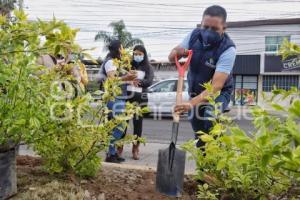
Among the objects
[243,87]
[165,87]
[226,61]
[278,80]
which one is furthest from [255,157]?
[243,87]

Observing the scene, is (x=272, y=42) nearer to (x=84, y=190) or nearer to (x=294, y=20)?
(x=294, y=20)

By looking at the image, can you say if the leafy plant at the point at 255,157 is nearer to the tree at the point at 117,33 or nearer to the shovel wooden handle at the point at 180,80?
the shovel wooden handle at the point at 180,80

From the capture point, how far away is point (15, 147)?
2.72m

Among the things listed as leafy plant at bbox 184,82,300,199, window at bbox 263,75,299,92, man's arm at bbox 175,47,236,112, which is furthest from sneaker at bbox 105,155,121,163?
window at bbox 263,75,299,92

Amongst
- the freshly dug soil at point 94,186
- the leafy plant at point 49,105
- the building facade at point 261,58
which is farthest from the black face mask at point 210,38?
the building facade at point 261,58

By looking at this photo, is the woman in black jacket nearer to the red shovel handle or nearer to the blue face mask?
the blue face mask

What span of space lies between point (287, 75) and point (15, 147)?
1093 inches

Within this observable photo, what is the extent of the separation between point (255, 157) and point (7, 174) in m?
1.59

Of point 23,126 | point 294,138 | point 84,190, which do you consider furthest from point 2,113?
point 294,138

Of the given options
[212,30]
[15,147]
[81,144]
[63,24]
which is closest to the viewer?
[63,24]

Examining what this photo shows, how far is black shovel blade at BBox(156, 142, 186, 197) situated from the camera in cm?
295

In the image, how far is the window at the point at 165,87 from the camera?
1594 cm

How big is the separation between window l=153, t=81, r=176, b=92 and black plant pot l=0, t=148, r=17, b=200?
43.7 ft

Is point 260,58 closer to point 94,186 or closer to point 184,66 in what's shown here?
point 184,66
